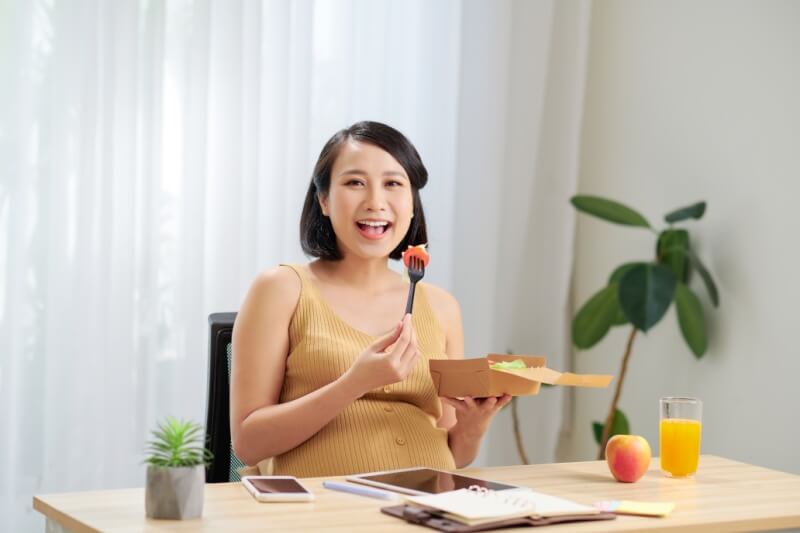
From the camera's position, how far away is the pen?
1.55 meters

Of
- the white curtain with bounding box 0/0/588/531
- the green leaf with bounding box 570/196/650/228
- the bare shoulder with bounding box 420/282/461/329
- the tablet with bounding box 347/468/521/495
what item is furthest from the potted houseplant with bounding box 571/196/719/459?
the tablet with bounding box 347/468/521/495

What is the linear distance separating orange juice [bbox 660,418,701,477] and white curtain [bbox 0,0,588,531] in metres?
1.59

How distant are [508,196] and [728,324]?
0.93m

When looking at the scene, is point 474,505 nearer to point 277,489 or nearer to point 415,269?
point 277,489

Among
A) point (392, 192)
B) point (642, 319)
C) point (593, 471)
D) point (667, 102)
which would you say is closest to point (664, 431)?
point (593, 471)

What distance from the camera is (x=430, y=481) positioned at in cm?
165

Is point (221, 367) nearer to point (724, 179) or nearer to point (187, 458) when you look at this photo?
point (187, 458)

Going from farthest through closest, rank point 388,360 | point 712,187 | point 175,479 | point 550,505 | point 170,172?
1. point 712,187
2. point 170,172
3. point 388,360
4. point 550,505
5. point 175,479

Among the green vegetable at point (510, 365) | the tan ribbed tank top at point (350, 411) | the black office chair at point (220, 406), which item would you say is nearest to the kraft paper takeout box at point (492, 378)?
the green vegetable at point (510, 365)

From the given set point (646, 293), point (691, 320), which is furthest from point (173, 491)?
point (691, 320)

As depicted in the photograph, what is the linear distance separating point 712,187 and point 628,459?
1758 mm

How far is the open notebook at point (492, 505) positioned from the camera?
1393 millimetres

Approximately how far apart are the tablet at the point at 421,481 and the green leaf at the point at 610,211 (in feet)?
5.89

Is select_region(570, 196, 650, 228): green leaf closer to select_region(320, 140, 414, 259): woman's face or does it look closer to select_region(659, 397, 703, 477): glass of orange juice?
select_region(320, 140, 414, 259): woman's face
